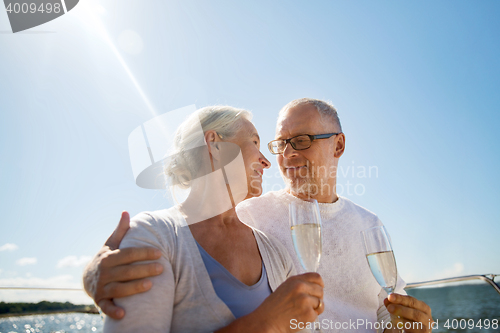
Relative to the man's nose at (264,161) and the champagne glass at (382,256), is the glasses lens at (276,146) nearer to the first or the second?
the man's nose at (264,161)

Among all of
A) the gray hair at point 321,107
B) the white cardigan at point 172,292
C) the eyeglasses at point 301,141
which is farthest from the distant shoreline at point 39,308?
the gray hair at point 321,107

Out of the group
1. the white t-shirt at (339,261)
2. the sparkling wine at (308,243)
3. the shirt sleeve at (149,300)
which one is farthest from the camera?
the white t-shirt at (339,261)

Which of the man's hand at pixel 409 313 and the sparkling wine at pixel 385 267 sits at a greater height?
the sparkling wine at pixel 385 267

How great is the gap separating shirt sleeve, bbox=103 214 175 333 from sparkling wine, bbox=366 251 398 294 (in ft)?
3.62

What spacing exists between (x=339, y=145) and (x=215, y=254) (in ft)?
7.68

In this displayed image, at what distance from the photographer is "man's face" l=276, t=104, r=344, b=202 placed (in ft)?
10.6

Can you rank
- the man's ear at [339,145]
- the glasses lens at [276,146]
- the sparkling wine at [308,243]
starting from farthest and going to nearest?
the man's ear at [339,145] < the glasses lens at [276,146] < the sparkling wine at [308,243]

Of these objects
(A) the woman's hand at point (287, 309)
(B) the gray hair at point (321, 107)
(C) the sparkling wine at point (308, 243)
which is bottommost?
(A) the woman's hand at point (287, 309)

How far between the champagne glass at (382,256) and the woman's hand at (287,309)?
1.96ft

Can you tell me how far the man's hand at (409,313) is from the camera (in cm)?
170

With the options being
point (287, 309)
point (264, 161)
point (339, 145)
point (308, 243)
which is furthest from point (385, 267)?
point (339, 145)

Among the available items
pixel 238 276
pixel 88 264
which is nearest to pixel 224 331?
pixel 238 276

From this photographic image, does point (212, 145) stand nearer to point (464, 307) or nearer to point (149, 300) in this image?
point (149, 300)

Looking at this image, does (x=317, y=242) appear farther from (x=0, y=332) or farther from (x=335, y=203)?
(x=0, y=332)
